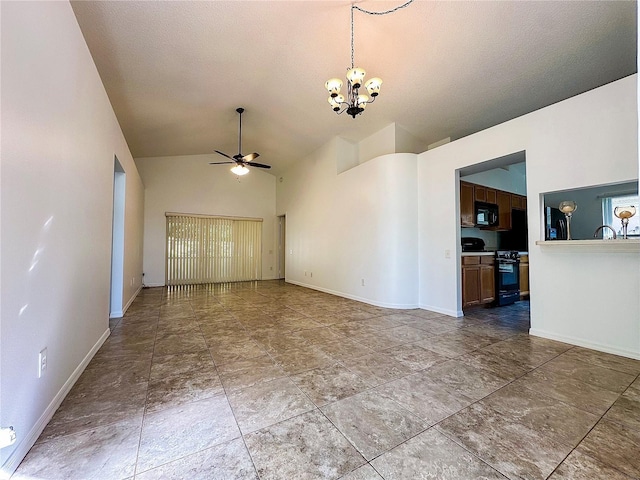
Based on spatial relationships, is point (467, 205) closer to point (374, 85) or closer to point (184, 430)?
point (374, 85)

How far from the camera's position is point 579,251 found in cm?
271

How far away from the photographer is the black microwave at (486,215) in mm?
5098

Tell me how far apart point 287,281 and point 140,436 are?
6.63 meters

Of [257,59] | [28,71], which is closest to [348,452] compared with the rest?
[28,71]

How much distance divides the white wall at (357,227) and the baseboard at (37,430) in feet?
12.8

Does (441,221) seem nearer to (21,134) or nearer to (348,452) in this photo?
(348,452)

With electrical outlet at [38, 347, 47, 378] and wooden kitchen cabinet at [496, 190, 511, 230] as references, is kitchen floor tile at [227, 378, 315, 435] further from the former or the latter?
wooden kitchen cabinet at [496, 190, 511, 230]

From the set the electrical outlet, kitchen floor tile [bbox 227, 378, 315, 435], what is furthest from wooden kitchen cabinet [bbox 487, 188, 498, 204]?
the electrical outlet

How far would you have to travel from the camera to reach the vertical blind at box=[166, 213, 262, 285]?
755 centimetres

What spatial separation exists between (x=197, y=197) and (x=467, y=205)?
703 cm

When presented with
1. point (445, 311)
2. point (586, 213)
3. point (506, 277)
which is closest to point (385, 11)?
point (445, 311)

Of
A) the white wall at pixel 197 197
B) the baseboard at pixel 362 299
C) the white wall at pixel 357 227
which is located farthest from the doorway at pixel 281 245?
the baseboard at pixel 362 299

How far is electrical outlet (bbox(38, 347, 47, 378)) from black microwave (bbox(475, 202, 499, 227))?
19.5 feet

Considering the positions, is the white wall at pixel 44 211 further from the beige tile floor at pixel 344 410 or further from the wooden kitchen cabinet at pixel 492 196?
the wooden kitchen cabinet at pixel 492 196
